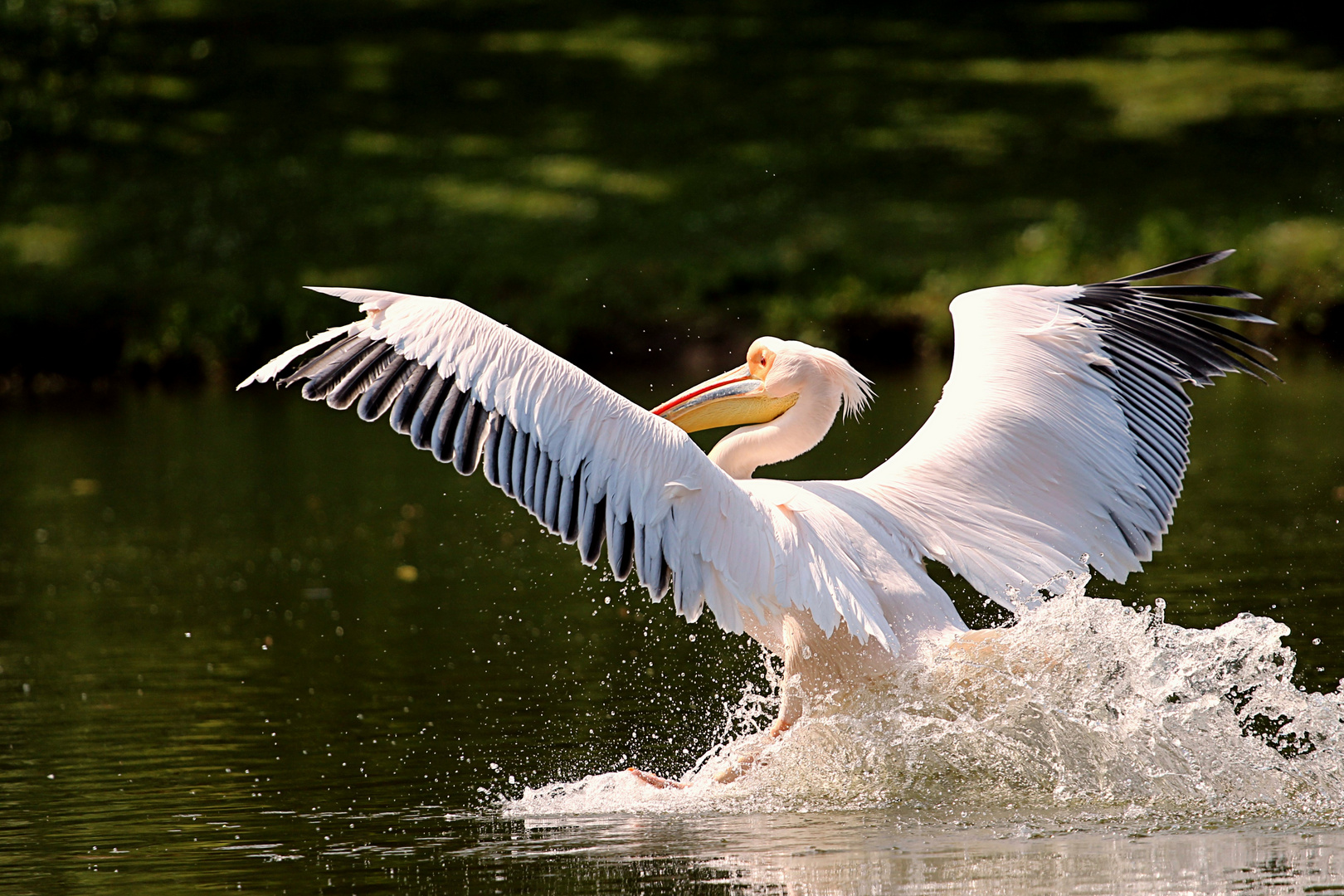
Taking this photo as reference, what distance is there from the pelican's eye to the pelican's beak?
3 cm

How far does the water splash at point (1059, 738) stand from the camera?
230 inches

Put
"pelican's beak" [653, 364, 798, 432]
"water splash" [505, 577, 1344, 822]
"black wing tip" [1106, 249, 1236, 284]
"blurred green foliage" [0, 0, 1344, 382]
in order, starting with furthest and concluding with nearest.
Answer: "blurred green foliage" [0, 0, 1344, 382], "pelican's beak" [653, 364, 798, 432], "black wing tip" [1106, 249, 1236, 284], "water splash" [505, 577, 1344, 822]

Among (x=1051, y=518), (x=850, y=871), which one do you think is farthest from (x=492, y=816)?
(x=1051, y=518)

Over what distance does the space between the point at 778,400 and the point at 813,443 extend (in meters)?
0.23

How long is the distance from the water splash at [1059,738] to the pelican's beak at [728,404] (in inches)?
54.9

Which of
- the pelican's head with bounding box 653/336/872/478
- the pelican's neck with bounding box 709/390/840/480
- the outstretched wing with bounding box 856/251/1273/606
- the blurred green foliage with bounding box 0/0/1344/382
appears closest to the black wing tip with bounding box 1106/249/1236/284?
the outstretched wing with bounding box 856/251/1273/606

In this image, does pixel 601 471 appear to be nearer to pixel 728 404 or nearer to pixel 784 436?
pixel 784 436

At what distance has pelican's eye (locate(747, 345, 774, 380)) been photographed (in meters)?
7.38

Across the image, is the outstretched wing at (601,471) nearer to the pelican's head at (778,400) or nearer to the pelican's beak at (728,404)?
the pelican's head at (778,400)

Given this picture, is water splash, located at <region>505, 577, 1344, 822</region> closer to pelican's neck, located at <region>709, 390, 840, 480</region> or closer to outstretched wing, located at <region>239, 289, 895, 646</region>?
outstretched wing, located at <region>239, 289, 895, 646</region>

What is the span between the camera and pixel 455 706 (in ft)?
25.4

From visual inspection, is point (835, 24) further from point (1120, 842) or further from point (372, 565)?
point (1120, 842)

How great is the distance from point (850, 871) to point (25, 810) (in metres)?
3.04

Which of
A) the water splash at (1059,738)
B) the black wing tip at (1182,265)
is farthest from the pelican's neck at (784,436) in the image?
the black wing tip at (1182,265)
